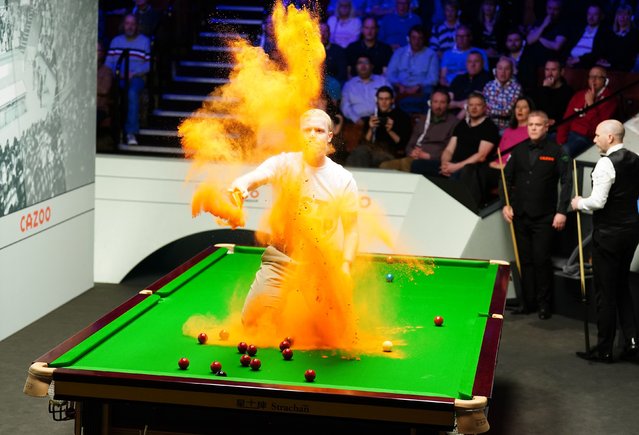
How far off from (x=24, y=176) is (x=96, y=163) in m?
1.76

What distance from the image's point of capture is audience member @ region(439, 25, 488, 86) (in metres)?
9.73

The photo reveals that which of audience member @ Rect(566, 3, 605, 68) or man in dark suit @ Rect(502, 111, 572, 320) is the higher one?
audience member @ Rect(566, 3, 605, 68)

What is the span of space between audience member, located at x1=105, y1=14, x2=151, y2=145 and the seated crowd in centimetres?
187

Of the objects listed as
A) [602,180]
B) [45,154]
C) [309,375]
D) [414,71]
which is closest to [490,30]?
[414,71]

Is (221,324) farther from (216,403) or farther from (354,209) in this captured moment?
(216,403)

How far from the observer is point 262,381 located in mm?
4074

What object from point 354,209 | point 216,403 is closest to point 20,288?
point 354,209

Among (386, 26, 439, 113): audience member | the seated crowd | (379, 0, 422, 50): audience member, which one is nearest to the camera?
the seated crowd

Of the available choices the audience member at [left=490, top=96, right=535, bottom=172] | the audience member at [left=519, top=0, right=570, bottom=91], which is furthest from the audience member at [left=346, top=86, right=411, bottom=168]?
the audience member at [left=519, top=0, right=570, bottom=91]

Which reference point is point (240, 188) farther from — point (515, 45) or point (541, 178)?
point (515, 45)

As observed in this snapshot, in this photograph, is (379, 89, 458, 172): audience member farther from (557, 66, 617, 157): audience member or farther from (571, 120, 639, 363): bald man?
(571, 120, 639, 363): bald man

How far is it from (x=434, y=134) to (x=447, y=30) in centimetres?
129

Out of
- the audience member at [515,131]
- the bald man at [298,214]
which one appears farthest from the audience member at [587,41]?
the bald man at [298,214]

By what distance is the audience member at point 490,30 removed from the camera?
9.84 metres
